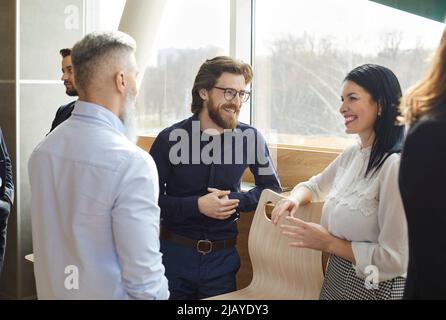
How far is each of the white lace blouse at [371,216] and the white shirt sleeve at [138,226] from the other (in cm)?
77

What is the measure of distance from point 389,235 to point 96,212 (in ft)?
3.20

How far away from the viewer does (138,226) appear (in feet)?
5.98

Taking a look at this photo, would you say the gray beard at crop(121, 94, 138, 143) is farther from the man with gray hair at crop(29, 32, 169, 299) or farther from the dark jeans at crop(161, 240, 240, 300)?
the dark jeans at crop(161, 240, 240, 300)

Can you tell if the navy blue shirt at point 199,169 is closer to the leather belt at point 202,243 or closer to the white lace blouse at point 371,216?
the leather belt at point 202,243

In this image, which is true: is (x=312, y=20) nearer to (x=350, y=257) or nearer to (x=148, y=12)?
(x=148, y=12)

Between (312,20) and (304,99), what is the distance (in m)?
0.49

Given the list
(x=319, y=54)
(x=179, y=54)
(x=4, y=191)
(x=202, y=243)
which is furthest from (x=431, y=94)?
(x=179, y=54)

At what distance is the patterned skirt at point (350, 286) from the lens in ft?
7.36

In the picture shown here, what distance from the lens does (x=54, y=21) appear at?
4.66 m

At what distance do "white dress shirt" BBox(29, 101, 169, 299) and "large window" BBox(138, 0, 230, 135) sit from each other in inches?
109

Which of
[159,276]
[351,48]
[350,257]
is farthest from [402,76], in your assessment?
[159,276]

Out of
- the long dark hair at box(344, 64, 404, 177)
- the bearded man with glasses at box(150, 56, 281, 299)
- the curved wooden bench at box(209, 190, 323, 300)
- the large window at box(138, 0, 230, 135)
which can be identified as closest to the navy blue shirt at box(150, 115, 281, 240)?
the bearded man with glasses at box(150, 56, 281, 299)

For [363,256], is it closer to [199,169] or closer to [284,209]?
[284,209]

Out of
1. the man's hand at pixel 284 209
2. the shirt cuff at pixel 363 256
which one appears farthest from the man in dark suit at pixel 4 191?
the shirt cuff at pixel 363 256
